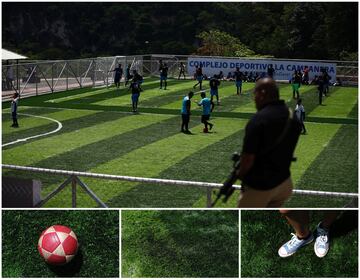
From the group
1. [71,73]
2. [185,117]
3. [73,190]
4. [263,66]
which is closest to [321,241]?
[73,190]

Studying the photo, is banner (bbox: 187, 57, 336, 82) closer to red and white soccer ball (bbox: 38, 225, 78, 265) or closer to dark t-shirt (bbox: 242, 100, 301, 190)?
red and white soccer ball (bbox: 38, 225, 78, 265)

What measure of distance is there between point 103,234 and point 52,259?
34.3 inches

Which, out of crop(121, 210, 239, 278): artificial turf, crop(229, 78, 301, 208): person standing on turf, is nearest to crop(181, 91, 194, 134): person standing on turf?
crop(121, 210, 239, 278): artificial turf

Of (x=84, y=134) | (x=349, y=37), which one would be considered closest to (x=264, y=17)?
(x=349, y=37)

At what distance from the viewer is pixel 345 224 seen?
8.19m

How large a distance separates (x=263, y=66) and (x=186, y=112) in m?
24.3

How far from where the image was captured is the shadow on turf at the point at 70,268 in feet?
30.4

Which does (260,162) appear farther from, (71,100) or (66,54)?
(66,54)

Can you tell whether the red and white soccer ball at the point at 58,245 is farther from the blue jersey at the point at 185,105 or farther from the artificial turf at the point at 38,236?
the blue jersey at the point at 185,105

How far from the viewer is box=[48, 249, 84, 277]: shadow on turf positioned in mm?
9258

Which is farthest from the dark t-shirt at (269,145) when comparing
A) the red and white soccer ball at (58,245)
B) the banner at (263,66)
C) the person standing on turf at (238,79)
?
the banner at (263,66)

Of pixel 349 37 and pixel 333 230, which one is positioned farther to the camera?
pixel 349 37

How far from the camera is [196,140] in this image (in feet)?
74.6

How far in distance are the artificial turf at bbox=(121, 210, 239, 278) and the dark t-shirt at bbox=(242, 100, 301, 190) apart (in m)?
2.79
